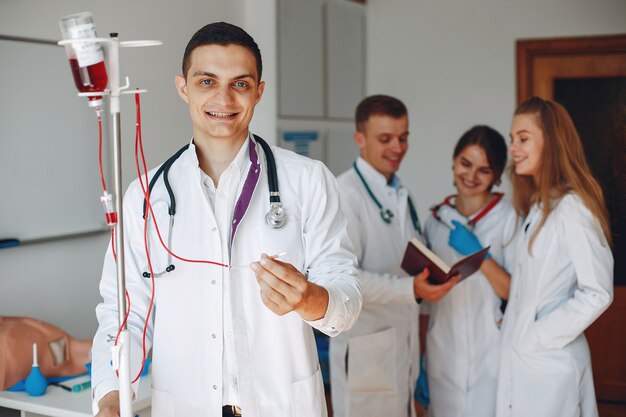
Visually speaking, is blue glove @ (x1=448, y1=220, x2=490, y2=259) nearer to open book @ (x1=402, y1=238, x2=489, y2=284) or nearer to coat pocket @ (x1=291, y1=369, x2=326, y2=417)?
open book @ (x1=402, y1=238, x2=489, y2=284)

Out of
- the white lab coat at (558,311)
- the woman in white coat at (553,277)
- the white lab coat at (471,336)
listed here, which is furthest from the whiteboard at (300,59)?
the white lab coat at (558,311)

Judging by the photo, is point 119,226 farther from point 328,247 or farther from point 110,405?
point 328,247

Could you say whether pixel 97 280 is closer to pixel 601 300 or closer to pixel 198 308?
pixel 198 308

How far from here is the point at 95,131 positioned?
3.24m

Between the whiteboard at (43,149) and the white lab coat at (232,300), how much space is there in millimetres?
1317

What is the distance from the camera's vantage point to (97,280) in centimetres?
332

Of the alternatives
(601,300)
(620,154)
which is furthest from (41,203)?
(620,154)

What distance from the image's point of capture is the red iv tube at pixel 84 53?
133 centimetres

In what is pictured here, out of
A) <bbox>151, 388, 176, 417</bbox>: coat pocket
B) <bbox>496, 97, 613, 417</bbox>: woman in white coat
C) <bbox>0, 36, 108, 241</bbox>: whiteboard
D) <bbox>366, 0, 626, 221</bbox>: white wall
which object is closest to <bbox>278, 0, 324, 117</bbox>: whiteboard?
<bbox>366, 0, 626, 221</bbox>: white wall

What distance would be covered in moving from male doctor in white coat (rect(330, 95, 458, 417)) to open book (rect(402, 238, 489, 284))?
0.04 metres

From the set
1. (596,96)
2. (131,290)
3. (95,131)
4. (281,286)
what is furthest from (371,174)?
(596,96)

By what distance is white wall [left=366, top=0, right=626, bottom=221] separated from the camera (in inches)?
187

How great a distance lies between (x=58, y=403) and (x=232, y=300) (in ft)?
3.52

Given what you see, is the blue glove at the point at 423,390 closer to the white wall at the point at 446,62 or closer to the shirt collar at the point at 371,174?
the shirt collar at the point at 371,174
